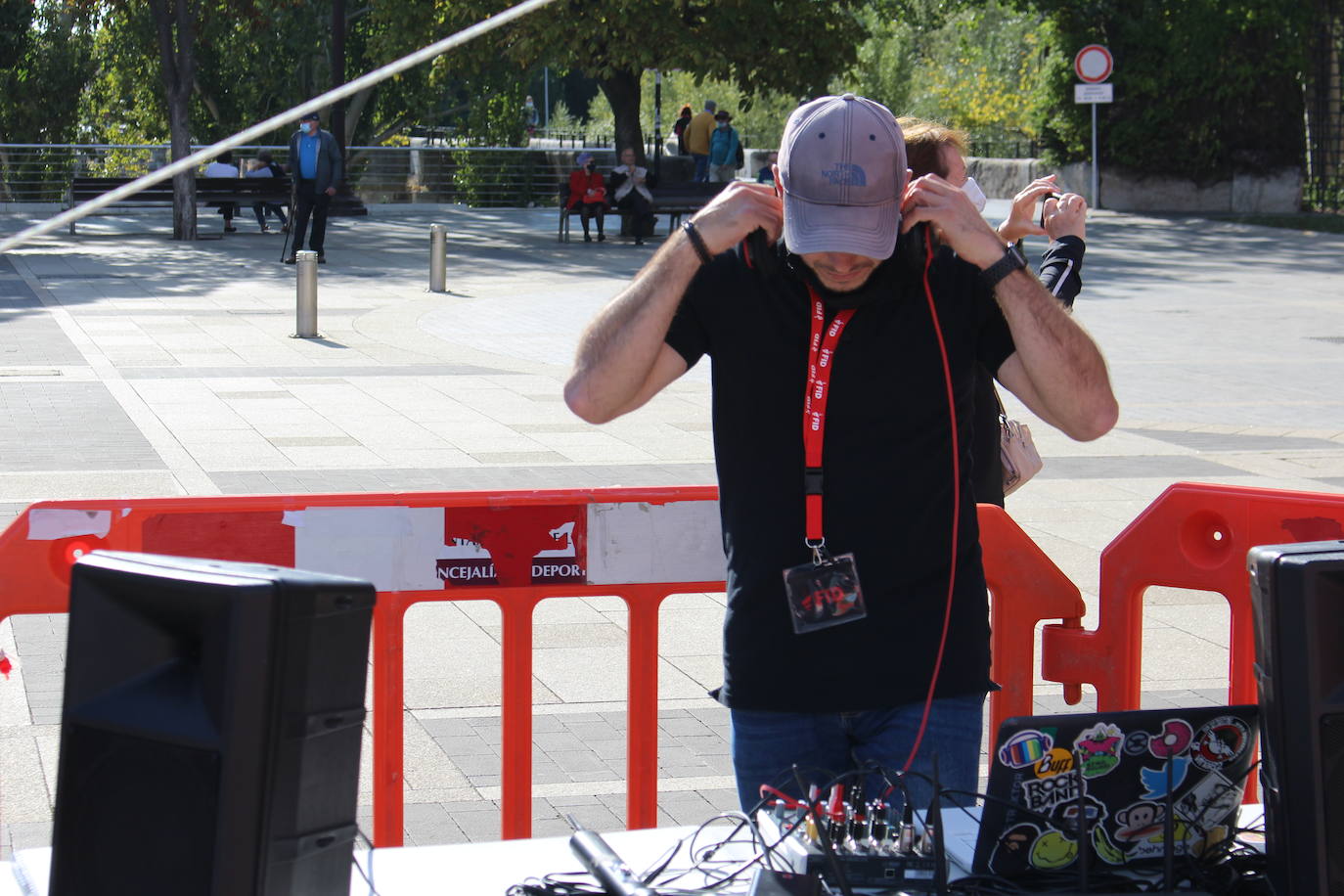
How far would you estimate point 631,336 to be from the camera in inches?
114

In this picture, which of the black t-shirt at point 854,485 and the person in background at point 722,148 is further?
the person in background at point 722,148

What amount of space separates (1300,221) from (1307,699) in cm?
2672

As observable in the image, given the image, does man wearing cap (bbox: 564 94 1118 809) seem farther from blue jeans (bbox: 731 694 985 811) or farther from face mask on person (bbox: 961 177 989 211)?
face mask on person (bbox: 961 177 989 211)

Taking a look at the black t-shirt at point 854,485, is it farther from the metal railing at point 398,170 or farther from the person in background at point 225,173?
the metal railing at point 398,170

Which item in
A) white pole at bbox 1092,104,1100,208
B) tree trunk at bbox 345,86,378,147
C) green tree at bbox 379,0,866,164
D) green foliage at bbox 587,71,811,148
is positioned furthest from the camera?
green foliage at bbox 587,71,811,148

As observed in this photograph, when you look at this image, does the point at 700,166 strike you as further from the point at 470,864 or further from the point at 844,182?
the point at 470,864

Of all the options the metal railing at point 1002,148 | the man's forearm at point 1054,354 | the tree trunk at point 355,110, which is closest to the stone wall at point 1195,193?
the metal railing at point 1002,148

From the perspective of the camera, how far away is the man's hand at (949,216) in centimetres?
278

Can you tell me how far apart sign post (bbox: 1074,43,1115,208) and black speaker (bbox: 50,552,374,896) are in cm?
2722

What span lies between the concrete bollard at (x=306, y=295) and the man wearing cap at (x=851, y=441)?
11.4m

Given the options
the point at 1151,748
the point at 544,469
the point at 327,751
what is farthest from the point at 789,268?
the point at 544,469

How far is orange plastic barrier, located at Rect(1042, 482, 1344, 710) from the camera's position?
12.7 feet

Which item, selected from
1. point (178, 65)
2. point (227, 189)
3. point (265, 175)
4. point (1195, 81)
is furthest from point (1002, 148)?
point (178, 65)

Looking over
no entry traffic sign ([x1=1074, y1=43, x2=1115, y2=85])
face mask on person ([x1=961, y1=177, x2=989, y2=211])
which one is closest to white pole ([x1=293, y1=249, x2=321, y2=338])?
face mask on person ([x1=961, y1=177, x2=989, y2=211])
